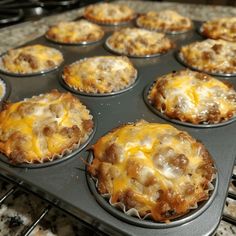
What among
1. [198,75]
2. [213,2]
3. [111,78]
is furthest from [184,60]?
[213,2]

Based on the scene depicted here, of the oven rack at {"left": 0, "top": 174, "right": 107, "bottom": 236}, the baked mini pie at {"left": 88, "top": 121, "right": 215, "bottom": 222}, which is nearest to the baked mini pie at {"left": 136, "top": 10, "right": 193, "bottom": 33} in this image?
the baked mini pie at {"left": 88, "top": 121, "right": 215, "bottom": 222}

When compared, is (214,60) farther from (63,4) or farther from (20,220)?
(63,4)

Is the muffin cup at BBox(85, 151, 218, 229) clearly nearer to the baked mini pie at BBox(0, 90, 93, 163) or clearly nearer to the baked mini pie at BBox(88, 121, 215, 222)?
the baked mini pie at BBox(88, 121, 215, 222)

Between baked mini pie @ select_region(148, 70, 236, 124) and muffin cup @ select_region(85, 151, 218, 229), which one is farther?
baked mini pie @ select_region(148, 70, 236, 124)

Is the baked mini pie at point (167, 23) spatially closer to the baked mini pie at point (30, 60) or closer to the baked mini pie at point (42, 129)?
the baked mini pie at point (30, 60)

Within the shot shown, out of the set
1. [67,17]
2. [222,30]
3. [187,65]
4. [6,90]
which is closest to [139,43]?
[187,65]

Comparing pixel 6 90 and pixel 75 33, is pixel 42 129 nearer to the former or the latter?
pixel 6 90
